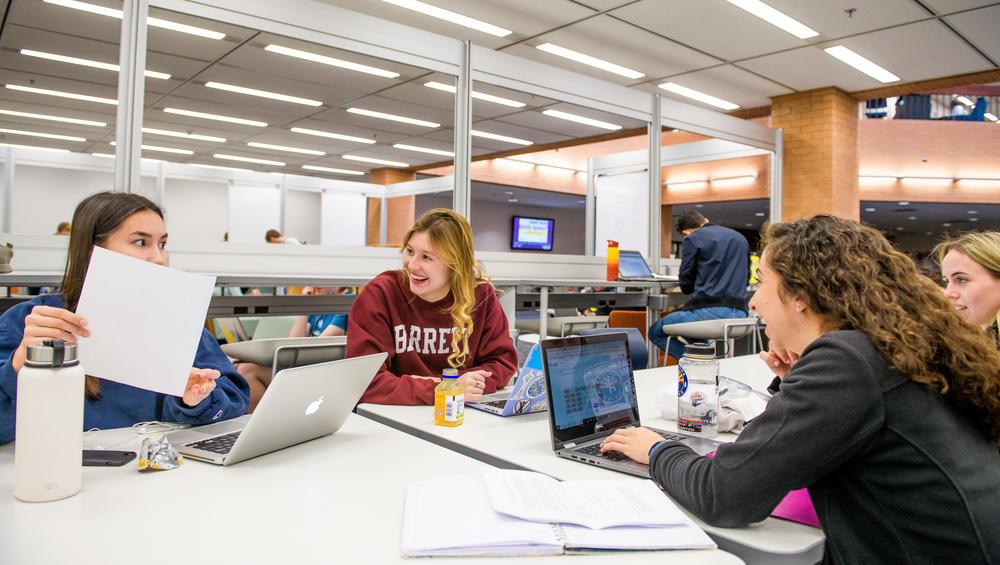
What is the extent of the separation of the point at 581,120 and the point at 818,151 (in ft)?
8.39

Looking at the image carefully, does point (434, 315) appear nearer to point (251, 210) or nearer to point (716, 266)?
point (716, 266)

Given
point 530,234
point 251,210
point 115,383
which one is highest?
point 530,234

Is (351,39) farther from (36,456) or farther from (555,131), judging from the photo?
(555,131)

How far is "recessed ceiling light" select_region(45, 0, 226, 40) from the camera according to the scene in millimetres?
4699

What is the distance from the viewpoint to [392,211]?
35.0 feet

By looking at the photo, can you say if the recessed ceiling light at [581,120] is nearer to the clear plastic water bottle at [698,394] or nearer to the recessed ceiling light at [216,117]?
the recessed ceiling light at [216,117]

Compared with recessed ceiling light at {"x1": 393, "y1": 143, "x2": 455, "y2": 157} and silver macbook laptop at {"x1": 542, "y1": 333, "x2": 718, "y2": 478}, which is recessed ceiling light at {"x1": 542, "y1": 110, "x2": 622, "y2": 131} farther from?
silver macbook laptop at {"x1": 542, "y1": 333, "x2": 718, "y2": 478}

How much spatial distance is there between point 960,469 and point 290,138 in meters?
9.05

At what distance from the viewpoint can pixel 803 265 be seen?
1029mm

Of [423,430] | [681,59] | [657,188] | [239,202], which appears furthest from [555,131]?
[423,430]

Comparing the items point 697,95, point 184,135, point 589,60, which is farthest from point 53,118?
point 697,95

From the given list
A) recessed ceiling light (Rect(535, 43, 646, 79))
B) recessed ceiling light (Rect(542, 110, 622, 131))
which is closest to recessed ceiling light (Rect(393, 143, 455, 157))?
recessed ceiling light (Rect(542, 110, 622, 131))

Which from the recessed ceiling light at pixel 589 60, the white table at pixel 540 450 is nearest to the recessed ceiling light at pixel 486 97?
the recessed ceiling light at pixel 589 60

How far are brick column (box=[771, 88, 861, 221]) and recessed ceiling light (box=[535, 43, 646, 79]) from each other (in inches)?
74.0
